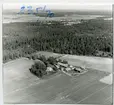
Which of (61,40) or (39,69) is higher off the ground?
(61,40)

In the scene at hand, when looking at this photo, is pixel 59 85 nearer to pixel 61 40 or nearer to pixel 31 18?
pixel 61 40

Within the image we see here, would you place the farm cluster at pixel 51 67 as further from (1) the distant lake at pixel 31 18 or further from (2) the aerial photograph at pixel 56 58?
(1) the distant lake at pixel 31 18

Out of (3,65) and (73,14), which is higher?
(73,14)

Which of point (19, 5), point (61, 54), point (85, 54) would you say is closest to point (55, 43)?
point (61, 54)

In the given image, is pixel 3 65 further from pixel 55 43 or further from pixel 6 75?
pixel 55 43

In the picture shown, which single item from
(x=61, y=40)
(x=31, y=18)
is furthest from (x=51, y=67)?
(x=31, y=18)

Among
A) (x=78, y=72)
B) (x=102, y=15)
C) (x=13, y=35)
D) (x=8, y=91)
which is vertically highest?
(x=102, y=15)

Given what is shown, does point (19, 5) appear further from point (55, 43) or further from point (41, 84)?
point (41, 84)
